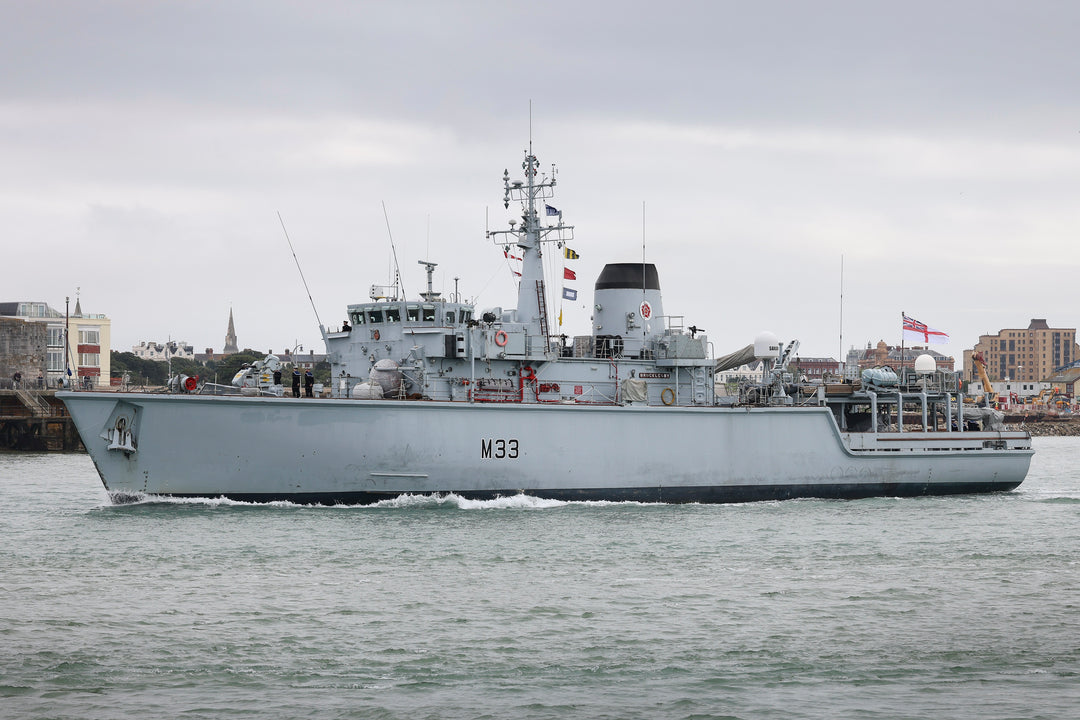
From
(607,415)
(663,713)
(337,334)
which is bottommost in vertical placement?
(663,713)

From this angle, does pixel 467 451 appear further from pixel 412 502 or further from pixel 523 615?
pixel 523 615

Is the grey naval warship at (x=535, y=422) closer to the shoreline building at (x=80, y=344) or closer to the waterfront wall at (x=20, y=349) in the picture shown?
the waterfront wall at (x=20, y=349)

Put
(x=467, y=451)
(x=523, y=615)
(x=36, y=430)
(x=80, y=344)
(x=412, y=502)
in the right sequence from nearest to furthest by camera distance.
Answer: (x=523, y=615)
(x=412, y=502)
(x=467, y=451)
(x=36, y=430)
(x=80, y=344)

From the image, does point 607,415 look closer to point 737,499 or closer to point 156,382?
point 737,499

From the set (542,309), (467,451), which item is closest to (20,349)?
(542,309)

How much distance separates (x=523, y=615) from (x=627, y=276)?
17847 mm

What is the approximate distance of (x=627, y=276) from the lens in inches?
1278

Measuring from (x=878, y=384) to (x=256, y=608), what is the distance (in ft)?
76.9

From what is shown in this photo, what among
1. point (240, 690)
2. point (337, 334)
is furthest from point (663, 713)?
point (337, 334)

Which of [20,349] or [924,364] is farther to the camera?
[20,349]

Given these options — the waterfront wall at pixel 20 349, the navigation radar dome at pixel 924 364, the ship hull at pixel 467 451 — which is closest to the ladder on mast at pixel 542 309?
the ship hull at pixel 467 451

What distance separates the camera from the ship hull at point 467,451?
25.7 m

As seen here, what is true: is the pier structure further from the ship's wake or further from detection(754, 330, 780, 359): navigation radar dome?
detection(754, 330, 780, 359): navigation radar dome

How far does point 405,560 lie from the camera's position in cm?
2005
